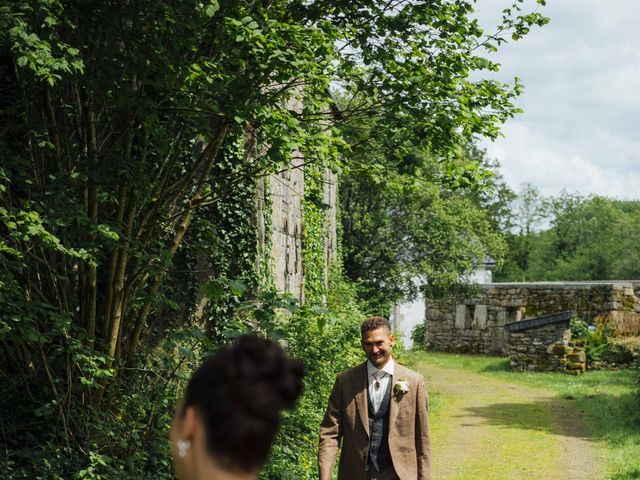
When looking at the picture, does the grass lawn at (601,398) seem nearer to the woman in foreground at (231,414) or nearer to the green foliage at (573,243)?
the woman in foreground at (231,414)

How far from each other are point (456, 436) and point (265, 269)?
16.5ft

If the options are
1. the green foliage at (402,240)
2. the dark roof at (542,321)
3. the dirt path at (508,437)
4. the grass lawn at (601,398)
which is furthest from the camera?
the green foliage at (402,240)

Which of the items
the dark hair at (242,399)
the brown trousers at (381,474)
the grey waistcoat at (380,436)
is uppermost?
the dark hair at (242,399)

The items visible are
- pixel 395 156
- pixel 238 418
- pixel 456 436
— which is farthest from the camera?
pixel 456 436

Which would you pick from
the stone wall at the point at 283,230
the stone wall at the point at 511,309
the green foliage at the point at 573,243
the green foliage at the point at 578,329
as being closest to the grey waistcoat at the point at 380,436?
the stone wall at the point at 283,230

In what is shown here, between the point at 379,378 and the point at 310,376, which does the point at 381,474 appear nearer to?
the point at 379,378

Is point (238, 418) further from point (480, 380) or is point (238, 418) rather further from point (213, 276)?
point (480, 380)

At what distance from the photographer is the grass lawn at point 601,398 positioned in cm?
1273

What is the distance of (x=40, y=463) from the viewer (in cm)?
728

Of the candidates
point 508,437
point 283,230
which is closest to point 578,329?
point 508,437

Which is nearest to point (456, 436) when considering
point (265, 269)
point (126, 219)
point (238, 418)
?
point (265, 269)

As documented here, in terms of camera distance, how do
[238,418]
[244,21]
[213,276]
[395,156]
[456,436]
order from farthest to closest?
[456,436] → [213,276] → [395,156] → [244,21] → [238,418]

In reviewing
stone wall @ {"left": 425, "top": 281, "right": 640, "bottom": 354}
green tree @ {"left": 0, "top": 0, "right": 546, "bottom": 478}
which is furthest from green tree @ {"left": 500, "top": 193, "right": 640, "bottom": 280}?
green tree @ {"left": 0, "top": 0, "right": 546, "bottom": 478}

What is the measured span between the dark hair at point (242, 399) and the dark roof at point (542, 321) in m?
24.8
